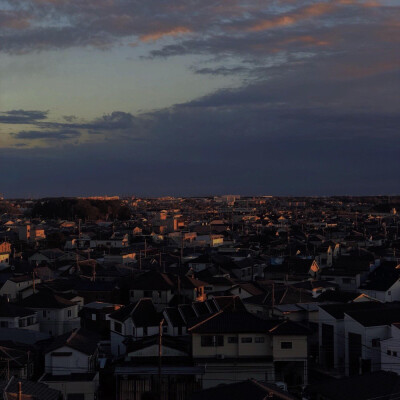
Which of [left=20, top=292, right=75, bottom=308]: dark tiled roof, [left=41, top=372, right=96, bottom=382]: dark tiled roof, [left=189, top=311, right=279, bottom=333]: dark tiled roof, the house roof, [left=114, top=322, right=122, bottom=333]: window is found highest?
[left=189, top=311, right=279, bottom=333]: dark tiled roof

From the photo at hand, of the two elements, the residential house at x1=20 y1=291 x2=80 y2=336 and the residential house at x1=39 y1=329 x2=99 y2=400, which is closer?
the residential house at x1=39 y1=329 x2=99 y2=400

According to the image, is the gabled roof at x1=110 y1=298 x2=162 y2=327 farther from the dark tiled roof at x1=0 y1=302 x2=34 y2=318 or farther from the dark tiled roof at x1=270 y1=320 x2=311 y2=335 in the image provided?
the dark tiled roof at x1=270 y1=320 x2=311 y2=335

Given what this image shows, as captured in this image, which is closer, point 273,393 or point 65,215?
point 273,393

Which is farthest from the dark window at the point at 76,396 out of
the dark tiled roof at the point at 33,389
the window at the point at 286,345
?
the window at the point at 286,345

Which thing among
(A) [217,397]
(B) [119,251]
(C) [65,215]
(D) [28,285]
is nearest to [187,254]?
(B) [119,251]

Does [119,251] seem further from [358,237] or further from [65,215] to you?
[65,215]

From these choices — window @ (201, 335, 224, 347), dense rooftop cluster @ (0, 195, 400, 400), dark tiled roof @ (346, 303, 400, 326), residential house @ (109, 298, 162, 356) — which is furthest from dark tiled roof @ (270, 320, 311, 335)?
residential house @ (109, 298, 162, 356)

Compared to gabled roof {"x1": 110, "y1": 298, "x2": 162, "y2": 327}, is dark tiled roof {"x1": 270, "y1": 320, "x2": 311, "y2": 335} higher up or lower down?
higher up

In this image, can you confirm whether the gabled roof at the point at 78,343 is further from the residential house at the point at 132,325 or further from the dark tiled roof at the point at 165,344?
the residential house at the point at 132,325
